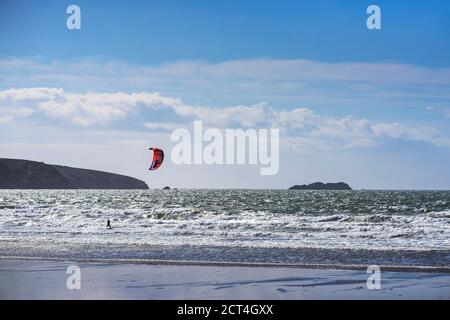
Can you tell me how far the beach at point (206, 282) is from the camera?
13.7 metres

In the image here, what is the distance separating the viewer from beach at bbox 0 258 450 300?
1372cm

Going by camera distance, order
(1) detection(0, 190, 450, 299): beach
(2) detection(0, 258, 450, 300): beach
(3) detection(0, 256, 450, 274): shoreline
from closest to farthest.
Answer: (2) detection(0, 258, 450, 300): beach, (1) detection(0, 190, 450, 299): beach, (3) detection(0, 256, 450, 274): shoreline

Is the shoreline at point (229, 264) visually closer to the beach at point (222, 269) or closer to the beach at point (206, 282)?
the beach at point (222, 269)

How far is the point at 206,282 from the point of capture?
15.7 m

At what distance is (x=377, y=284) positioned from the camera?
15.6m

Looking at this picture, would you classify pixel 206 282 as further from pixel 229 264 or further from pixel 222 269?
pixel 229 264

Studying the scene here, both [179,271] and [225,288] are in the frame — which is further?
[179,271]

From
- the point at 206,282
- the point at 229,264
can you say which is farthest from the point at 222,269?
the point at 206,282

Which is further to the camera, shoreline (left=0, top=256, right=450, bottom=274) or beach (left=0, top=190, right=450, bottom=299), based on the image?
shoreline (left=0, top=256, right=450, bottom=274)

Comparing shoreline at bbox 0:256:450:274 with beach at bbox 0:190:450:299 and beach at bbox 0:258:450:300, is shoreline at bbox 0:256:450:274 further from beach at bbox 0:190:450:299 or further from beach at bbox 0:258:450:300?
beach at bbox 0:258:450:300

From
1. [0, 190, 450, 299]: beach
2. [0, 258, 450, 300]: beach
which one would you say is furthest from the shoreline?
[0, 258, 450, 300]: beach
